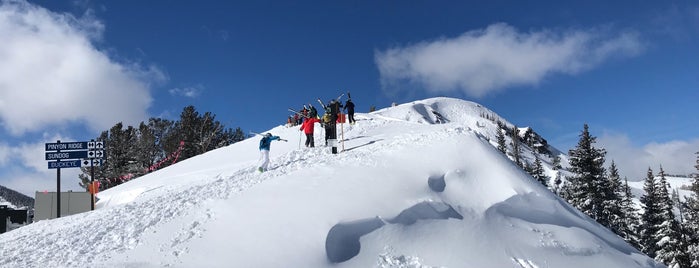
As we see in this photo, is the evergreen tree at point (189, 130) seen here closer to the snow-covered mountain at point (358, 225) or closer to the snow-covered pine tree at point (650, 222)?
the snow-covered mountain at point (358, 225)

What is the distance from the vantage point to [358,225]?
9477 millimetres

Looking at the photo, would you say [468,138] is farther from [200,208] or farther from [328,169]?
[200,208]

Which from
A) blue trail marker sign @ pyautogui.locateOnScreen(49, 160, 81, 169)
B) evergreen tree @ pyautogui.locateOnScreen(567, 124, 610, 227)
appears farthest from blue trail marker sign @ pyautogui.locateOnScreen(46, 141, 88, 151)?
evergreen tree @ pyautogui.locateOnScreen(567, 124, 610, 227)

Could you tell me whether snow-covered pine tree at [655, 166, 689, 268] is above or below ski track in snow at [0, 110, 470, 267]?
below

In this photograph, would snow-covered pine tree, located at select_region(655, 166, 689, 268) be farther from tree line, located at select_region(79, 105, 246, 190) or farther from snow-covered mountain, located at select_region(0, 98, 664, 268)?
tree line, located at select_region(79, 105, 246, 190)

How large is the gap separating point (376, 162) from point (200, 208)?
5209mm

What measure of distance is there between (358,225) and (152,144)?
49.1m

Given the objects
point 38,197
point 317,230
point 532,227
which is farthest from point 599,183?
point 38,197

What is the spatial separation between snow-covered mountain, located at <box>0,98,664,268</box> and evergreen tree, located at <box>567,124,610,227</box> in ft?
58.6

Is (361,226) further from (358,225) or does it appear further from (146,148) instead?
(146,148)

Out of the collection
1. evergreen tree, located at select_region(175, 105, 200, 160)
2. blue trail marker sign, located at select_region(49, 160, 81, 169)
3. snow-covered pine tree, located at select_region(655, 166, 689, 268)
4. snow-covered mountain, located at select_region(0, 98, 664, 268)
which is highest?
evergreen tree, located at select_region(175, 105, 200, 160)

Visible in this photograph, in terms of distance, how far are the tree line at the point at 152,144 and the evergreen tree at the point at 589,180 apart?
36739 mm

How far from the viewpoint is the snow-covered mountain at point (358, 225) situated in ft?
28.6

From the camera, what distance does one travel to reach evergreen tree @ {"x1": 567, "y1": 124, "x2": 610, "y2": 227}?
28580 mm
